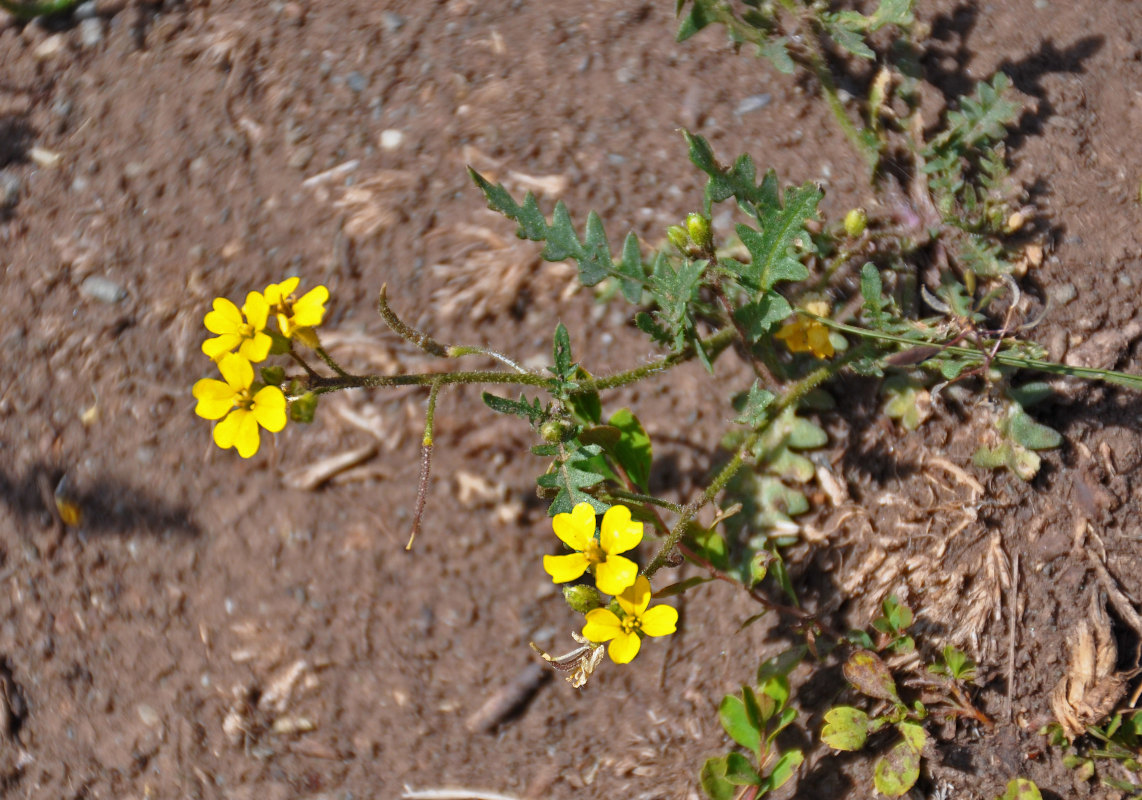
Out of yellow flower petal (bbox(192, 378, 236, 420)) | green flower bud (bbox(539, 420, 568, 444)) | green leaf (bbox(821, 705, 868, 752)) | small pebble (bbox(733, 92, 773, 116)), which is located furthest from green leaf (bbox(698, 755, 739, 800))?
small pebble (bbox(733, 92, 773, 116))

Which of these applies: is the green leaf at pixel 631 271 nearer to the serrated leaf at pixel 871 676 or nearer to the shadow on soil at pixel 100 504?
the serrated leaf at pixel 871 676

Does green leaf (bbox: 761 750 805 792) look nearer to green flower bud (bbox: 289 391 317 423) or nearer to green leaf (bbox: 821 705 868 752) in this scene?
green leaf (bbox: 821 705 868 752)

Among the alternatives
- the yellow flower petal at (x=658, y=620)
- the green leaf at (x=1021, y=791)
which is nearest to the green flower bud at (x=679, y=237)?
the yellow flower petal at (x=658, y=620)

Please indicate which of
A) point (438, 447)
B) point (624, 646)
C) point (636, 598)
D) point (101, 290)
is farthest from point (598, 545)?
point (101, 290)

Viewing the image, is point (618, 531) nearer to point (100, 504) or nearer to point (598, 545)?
point (598, 545)

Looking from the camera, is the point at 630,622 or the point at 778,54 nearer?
the point at 630,622

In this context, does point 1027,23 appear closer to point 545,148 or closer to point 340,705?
point 545,148
